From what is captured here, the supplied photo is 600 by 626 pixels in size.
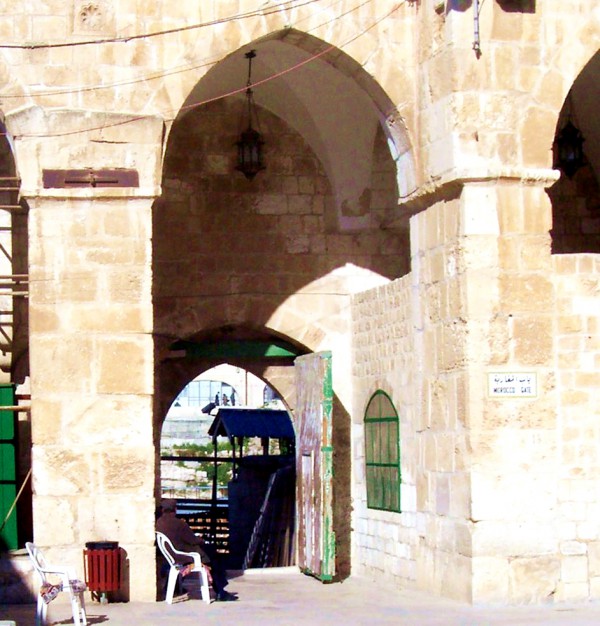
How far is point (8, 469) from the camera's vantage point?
1169 centimetres

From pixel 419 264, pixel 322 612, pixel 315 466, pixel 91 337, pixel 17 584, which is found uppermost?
pixel 419 264

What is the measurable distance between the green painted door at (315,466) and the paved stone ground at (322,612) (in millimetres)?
1067

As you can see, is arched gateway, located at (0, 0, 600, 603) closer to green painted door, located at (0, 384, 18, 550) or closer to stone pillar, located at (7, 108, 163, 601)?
stone pillar, located at (7, 108, 163, 601)

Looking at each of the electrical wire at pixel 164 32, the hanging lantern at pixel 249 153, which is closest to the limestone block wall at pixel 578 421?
the electrical wire at pixel 164 32

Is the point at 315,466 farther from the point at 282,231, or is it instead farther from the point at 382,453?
the point at 282,231

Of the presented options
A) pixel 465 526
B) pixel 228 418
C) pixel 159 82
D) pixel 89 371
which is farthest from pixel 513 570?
pixel 228 418

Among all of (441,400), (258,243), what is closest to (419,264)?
(441,400)

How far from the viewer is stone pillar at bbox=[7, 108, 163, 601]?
9.98m

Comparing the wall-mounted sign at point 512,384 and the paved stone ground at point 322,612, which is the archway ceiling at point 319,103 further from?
the paved stone ground at point 322,612

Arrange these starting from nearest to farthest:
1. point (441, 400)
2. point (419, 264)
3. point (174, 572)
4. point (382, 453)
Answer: point (174, 572), point (441, 400), point (419, 264), point (382, 453)

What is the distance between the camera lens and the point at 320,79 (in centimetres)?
1249

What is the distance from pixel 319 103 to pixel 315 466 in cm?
326

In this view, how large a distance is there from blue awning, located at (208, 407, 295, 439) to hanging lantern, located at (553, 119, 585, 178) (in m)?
5.95

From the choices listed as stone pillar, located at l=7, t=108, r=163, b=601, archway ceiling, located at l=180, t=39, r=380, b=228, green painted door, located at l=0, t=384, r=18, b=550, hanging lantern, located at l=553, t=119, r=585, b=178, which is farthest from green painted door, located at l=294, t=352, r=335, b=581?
hanging lantern, located at l=553, t=119, r=585, b=178
